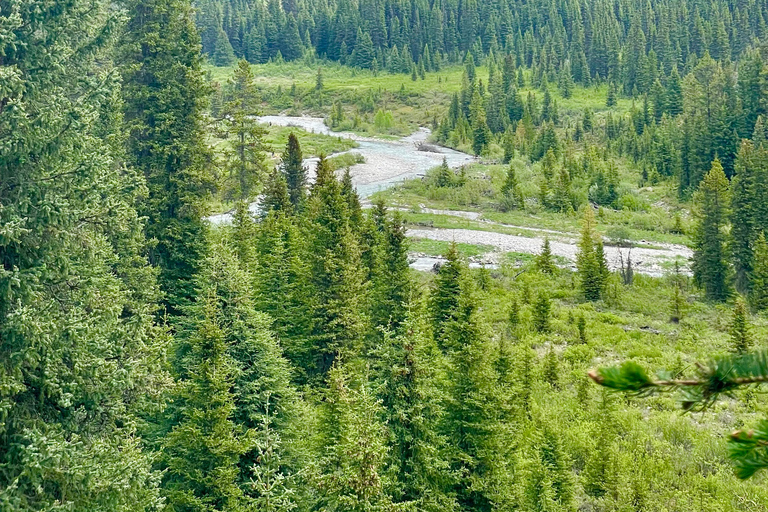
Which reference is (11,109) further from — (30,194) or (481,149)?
(481,149)

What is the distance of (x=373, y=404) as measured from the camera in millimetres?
11164

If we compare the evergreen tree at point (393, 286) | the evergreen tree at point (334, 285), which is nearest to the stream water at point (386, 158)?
the evergreen tree at point (393, 286)

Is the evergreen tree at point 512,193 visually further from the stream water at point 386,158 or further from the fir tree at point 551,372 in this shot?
the fir tree at point 551,372

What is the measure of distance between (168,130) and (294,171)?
10.3 metres

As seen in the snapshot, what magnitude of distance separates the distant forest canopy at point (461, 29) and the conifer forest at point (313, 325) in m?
64.9

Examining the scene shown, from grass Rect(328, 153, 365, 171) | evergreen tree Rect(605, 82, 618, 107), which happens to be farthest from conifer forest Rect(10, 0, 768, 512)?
evergreen tree Rect(605, 82, 618, 107)

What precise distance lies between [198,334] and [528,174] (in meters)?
54.6

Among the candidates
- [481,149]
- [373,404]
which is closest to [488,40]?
→ [481,149]

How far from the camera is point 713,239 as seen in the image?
3669 centimetres

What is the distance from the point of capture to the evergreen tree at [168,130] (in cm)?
2277

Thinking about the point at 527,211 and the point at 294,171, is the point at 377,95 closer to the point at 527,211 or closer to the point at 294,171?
the point at 527,211

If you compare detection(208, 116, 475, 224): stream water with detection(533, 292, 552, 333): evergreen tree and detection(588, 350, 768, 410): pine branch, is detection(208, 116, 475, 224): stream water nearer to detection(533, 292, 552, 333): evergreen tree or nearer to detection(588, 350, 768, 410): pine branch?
detection(533, 292, 552, 333): evergreen tree

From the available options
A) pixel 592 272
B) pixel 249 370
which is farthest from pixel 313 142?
pixel 249 370

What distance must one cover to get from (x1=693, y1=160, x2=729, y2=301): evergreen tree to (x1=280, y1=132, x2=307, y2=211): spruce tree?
2090cm
